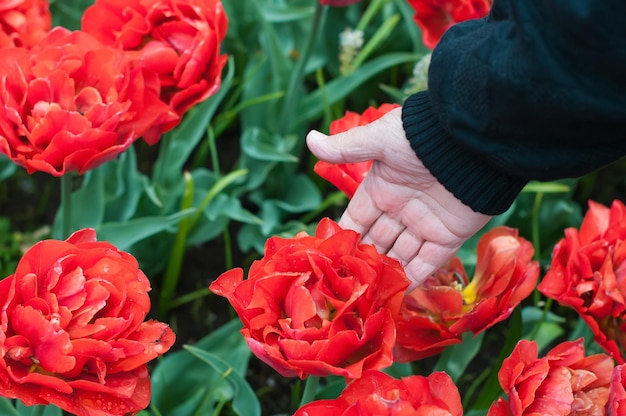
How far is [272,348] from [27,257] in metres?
0.26

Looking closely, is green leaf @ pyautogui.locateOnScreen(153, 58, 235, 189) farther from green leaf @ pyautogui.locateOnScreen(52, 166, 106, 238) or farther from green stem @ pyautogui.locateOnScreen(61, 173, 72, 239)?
green stem @ pyautogui.locateOnScreen(61, 173, 72, 239)

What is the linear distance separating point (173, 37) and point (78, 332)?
493mm

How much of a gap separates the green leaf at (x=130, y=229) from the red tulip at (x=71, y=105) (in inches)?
8.3

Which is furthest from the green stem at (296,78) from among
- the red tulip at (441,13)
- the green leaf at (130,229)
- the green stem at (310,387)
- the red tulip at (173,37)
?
the green stem at (310,387)

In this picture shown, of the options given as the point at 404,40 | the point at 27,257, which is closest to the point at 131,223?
the point at 27,257

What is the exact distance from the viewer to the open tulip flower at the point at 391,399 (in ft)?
2.62

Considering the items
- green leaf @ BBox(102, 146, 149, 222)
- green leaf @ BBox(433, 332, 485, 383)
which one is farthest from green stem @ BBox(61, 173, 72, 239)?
green leaf @ BBox(433, 332, 485, 383)

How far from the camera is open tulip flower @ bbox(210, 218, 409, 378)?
81 centimetres

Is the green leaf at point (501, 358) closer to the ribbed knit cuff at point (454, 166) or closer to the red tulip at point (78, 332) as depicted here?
the ribbed knit cuff at point (454, 166)

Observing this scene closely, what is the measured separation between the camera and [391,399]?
2.67ft

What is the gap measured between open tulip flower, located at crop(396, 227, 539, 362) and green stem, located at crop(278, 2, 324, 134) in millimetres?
537

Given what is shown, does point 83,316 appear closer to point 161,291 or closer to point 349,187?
point 349,187

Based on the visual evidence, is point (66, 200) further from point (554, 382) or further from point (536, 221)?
point (536, 221)

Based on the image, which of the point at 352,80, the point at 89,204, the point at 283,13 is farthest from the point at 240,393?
the point at 283,13
